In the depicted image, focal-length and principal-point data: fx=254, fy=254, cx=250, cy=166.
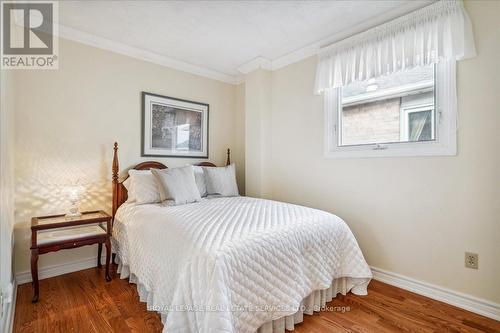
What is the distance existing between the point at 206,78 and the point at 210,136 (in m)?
0.83

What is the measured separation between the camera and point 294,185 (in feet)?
10.5

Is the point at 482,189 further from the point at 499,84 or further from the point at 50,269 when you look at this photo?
the point at 50,269

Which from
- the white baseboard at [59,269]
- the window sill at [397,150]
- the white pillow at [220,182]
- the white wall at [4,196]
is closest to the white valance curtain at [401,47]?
the window sill at [397,150]

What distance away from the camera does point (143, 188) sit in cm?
260

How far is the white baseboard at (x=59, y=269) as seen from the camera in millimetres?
2297

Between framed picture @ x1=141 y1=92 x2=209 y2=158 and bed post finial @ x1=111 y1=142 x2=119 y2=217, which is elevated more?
framed picture @ x1=141 y1=92 x2=209 y2=158

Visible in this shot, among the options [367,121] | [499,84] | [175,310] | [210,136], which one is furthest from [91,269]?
[499,84]

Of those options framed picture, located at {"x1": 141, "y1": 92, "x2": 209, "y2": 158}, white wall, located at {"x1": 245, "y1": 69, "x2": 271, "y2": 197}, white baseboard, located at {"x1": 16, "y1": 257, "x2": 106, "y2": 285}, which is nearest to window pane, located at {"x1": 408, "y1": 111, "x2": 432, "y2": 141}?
white wall, located at {"x1": 245, "y1": 69, "x2": 271, "y2": 197}

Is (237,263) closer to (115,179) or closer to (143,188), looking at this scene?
(143,188)

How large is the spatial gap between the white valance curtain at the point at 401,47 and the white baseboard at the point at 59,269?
3072 millimetres

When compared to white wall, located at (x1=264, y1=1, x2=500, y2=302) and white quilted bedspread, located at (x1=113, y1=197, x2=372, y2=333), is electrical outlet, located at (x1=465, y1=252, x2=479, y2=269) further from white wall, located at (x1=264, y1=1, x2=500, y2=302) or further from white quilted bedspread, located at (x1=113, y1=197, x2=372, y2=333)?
white quilted bedspread, located at (x1=113, y1=197, x2=372, y2=333)

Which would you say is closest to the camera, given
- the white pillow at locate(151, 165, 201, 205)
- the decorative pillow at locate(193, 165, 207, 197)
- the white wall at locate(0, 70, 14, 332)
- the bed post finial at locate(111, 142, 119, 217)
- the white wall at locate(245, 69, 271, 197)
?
the white wall at locate(0, 70, 14, 332)

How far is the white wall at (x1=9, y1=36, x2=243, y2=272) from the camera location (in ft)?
7.63

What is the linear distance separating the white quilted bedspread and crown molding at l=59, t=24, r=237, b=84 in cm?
183
